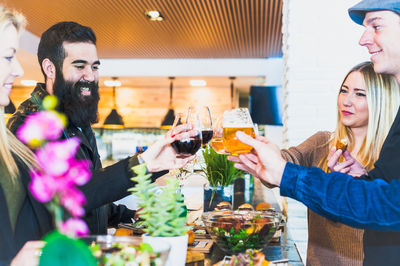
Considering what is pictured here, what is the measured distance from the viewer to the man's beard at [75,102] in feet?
6.49

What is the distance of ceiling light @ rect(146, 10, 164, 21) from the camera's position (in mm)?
5129

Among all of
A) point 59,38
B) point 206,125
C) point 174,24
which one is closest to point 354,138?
point 206,125

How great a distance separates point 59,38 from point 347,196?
152 cm

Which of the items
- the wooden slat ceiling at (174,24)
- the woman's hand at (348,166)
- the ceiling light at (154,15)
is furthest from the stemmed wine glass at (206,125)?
the ceiling light at (154,15)

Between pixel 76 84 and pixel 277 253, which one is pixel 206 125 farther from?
pixel 76 84

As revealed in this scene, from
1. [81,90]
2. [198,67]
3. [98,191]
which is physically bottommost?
[98,191]

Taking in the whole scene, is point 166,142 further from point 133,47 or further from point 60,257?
point 133,47

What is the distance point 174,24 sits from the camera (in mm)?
5652

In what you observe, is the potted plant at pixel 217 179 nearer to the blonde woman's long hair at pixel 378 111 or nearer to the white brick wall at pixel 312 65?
the blonde woman's long hair at pixel 378 111

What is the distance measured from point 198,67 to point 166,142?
675 cm

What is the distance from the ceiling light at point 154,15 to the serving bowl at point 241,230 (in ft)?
14.0

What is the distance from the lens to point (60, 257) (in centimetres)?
68

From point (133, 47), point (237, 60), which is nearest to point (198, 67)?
point (237, 60)

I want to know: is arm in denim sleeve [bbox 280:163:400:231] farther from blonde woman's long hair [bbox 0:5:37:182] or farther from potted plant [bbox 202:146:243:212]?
potted plant [bbox 202:146:243:212]
